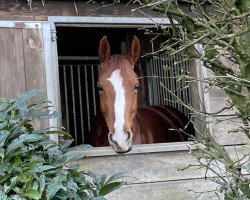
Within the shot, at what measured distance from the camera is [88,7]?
154 inches

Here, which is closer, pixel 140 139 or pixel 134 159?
pixel 134 159

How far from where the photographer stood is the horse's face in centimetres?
368

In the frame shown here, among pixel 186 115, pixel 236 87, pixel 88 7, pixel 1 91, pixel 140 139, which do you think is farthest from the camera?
pixel 186 115

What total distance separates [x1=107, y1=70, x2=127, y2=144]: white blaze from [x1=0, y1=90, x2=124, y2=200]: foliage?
607mm

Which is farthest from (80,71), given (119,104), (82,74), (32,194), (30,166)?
(32,194)

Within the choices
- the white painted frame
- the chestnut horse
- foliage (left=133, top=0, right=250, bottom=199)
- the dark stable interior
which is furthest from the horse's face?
the dark stable interior

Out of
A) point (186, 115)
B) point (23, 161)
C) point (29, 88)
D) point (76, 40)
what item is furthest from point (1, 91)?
point (76, 40)

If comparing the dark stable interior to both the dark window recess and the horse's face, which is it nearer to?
the dark window recess

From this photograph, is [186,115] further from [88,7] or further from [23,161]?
[23,161]

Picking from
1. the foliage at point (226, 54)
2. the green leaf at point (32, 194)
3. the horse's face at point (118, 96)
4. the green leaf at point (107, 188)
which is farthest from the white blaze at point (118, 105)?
the green leaf at point (32, 194)

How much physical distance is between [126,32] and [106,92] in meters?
2.73

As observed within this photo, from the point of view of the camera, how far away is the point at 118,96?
3.89 metres

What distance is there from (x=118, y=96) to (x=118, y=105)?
0.08m

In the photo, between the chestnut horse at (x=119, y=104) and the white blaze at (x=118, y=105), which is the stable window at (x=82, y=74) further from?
the white blaze at (x=118, y=105)
